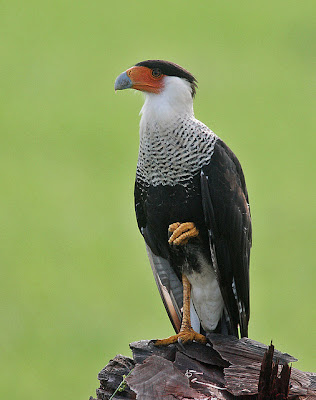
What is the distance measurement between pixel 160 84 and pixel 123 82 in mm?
231

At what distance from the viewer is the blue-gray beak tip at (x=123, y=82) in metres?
3.91

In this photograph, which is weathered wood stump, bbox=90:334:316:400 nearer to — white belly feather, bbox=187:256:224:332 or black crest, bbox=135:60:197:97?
white belly feather, bbox=187:256:224:332

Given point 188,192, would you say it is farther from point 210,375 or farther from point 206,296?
point 210,375

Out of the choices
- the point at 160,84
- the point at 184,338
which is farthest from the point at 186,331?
the point at 160,84

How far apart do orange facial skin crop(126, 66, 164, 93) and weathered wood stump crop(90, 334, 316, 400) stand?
153cm

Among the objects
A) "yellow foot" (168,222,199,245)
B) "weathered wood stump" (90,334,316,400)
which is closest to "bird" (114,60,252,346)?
"yellow foot" (168,222,199,245)

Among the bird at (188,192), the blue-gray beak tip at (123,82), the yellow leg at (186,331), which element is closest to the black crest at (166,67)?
the bird at (188,192)

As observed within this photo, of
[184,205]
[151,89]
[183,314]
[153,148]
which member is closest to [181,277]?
[183,314]

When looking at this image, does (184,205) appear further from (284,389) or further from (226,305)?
(284,389)

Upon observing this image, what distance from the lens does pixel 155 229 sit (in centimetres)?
411

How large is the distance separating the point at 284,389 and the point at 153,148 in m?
1.60

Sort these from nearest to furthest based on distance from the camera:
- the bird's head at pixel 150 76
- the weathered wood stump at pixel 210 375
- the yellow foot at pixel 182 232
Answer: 1. the weathered wood stump at pixel 210 375
2. the yellow foot at pixel 182 232
3. the bird's head at pixel 150 76

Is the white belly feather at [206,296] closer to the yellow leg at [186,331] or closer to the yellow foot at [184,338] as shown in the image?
the yellow leg at [186,331]

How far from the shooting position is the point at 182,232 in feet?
12.7
